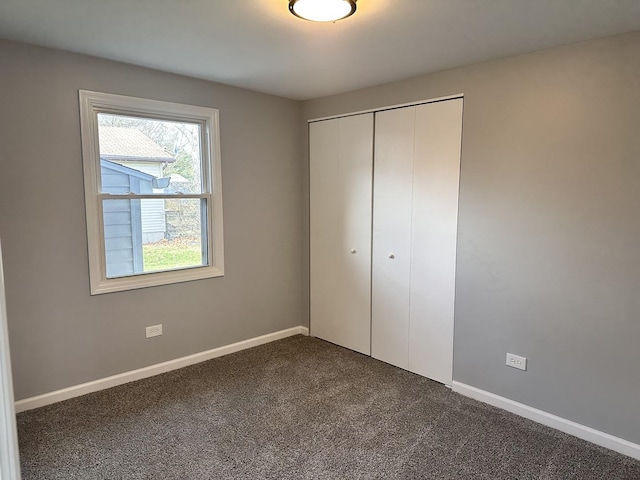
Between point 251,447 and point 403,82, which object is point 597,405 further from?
point 403,82

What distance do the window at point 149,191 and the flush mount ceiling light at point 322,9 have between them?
168cm

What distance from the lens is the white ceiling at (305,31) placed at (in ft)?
6.46

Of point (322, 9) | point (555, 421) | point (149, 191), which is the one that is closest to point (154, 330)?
point (149, 191)

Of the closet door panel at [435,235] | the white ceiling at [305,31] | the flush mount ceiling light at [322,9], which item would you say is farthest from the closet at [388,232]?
the flush mount ceiling light at [322,9]

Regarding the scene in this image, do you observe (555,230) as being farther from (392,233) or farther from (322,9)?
(322,9)

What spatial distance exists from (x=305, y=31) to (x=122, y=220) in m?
1.93

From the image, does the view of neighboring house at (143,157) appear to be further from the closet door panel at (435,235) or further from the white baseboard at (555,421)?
the white baseboard at (555,421)

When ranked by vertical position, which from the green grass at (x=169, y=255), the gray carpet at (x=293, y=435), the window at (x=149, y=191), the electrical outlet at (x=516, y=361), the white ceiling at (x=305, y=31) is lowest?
the gray carpet at (x=293, y=435)

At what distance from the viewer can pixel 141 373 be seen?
10.5 feet

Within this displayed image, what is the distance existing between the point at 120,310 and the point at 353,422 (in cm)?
192

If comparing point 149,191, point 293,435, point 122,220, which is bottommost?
point 293,435

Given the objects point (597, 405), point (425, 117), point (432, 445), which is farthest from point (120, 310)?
point (597, 405)

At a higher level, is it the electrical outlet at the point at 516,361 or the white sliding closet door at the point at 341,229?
the white sliding closet door at the point at 341,229

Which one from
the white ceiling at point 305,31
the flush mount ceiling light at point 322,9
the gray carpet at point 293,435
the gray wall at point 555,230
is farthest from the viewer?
the gray wall at point 555,230
